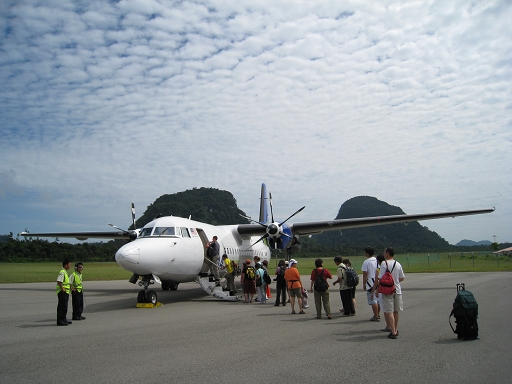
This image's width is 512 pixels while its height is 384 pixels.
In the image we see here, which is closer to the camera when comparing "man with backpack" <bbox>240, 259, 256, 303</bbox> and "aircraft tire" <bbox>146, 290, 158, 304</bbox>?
"aircraft tire" <bbox>146, 290, 158, 304</bbox>

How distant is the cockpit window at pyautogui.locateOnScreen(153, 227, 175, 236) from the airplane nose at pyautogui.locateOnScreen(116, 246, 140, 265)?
1.85 meters

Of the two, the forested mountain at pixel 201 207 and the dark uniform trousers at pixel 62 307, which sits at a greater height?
the forested mountain at pixel 201 207

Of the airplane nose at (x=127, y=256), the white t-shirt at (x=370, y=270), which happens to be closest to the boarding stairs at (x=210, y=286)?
the airplane nose at (x=127, y=256)

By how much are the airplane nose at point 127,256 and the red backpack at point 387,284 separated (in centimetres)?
720

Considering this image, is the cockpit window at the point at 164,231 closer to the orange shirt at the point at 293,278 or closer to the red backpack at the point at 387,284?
the orange shirt at the point at 293,278

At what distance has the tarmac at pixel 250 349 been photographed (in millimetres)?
5203

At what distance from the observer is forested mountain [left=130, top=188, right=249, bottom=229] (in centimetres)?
10850

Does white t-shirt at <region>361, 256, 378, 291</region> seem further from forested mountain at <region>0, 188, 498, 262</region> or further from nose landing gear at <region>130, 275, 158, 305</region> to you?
forested mountain at <region>0, 188, 498, 262</region>

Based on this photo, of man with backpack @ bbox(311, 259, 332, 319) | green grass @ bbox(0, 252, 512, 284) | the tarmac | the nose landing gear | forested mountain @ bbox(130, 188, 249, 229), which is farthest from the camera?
forested mountain @ bbox(130, 188, 249, 229)

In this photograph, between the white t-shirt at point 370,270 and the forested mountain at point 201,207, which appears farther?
the forested mountain at point 201,207

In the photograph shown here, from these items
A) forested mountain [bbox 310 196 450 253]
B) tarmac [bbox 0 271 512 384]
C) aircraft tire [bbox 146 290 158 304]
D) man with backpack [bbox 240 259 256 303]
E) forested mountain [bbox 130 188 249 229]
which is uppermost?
forested mountain [bbox 130 188 249 229]

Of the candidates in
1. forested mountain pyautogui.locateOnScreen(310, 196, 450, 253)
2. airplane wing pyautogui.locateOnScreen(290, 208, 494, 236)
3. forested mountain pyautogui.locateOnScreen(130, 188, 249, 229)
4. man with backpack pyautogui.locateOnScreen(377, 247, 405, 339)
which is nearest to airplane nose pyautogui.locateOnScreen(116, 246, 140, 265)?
man with backpack pyautogui.locateOnScreen(377, 247, 405, 339)

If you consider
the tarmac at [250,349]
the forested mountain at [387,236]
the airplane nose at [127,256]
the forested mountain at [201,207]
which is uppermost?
the forested mountain at [201,207]

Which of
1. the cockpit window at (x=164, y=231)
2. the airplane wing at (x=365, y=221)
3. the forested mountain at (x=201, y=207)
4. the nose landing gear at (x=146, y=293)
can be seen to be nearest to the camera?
the nose landing gear at (x=146, y=293)
